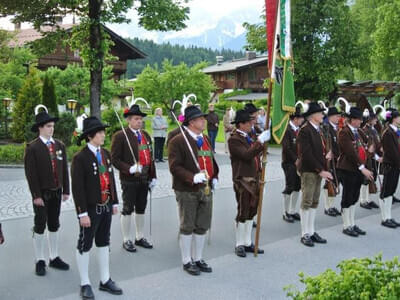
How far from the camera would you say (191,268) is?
20.8ft

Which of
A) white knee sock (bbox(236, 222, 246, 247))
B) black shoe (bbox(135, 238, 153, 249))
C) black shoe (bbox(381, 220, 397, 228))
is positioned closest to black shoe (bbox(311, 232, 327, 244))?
white knee sock (bbox(236, 222, 246, 247))

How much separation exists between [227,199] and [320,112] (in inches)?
163

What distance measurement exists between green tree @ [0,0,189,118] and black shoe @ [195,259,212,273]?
42.2 ft

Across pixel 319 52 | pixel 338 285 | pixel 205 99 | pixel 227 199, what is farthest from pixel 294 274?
pixel 205 99

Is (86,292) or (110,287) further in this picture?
(110,287)

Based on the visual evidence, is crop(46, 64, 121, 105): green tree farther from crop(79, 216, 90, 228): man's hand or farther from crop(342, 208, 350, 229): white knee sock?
crop(79, 216, 90, 228): man's hand

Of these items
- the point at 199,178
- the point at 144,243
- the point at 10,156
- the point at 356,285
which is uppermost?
the point at 199,178

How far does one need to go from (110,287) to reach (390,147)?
19.7ft

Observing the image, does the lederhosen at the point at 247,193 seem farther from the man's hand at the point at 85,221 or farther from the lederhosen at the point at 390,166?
the lederhosen at the point at 390,166

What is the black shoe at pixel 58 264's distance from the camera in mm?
6383

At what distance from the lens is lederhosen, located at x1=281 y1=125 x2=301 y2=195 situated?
372 inches

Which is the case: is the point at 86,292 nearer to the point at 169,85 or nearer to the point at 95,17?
the point at 95,17

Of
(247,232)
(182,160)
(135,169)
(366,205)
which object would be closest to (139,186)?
(135,169)

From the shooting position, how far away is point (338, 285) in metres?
3.14
